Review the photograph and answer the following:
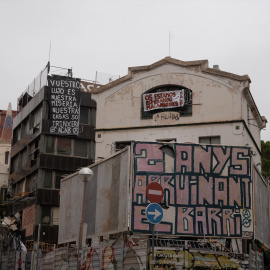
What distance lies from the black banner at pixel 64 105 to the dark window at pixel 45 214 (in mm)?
7222

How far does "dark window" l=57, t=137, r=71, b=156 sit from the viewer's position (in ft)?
180

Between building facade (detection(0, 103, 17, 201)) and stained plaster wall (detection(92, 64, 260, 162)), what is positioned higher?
building facade (detection(0, 103, 17, 201))

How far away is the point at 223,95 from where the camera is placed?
33.4m

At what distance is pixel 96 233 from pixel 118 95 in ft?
35.9

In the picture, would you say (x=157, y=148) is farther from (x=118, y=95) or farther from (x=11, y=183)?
(x=11, y=183)

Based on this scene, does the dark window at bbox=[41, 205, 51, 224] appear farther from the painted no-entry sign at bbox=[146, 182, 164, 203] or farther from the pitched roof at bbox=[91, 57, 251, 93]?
the painted no-entry sign at bbox=[146, 182, 164, 203]

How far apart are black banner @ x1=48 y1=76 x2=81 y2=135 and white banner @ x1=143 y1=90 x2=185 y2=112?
21254 mm

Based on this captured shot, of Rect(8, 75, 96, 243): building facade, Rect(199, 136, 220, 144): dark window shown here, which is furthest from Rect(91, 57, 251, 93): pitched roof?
Rect(8, 75, 96, 243): building facade

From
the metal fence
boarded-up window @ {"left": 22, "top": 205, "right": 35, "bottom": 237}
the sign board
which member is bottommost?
the metal fence

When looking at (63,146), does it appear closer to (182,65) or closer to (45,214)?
(45,214)

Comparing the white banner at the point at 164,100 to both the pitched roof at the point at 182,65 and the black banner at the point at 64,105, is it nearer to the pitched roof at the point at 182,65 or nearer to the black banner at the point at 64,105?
the pitched roof at the point at 182,65

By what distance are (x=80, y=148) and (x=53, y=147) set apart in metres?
2.64

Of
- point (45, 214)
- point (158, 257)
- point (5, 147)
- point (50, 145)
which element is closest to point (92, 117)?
point (50, 145)

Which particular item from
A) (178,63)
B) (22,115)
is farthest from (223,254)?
(22,115)
